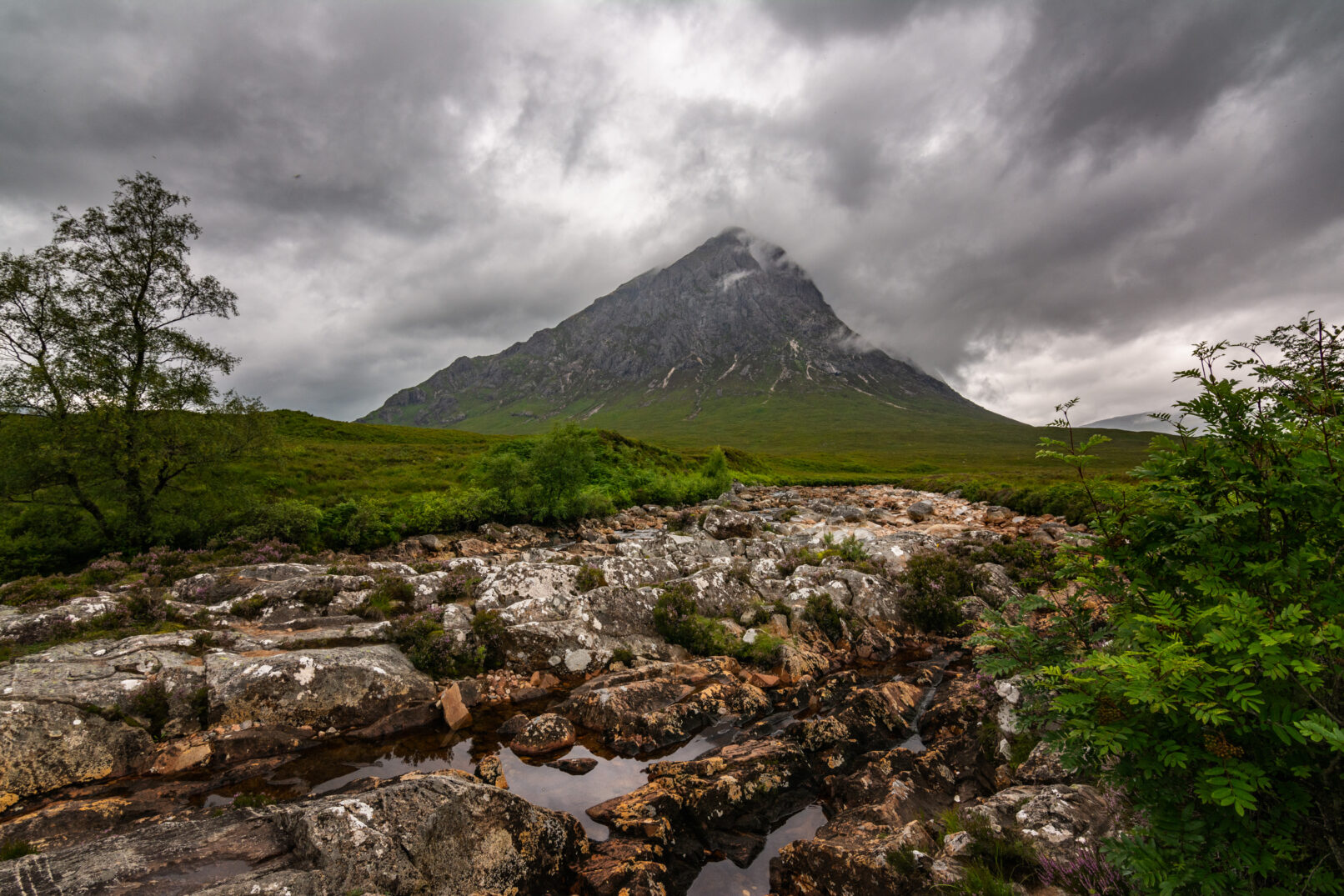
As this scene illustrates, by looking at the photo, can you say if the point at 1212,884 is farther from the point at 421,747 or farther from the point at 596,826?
the point at 421,747

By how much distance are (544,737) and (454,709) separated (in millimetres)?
2524

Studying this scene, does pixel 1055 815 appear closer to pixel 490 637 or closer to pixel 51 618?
pixel 490 637

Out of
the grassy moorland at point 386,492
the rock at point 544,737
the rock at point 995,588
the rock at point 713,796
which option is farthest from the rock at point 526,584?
the rock at point 995,588

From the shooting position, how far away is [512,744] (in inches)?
437

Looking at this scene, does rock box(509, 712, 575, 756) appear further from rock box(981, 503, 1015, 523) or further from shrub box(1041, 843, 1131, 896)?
rock box(981, 503, 1015, 523)

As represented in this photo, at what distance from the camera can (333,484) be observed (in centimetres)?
3919

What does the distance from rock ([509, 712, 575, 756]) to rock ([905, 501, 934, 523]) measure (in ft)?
127

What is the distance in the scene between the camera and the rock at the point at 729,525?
33750mm

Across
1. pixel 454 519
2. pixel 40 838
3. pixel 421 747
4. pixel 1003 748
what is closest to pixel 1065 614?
pixel 1003 748

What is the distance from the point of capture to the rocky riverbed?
21.6 feet

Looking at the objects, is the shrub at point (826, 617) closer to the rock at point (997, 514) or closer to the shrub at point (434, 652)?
the shrub at point (434, 652)

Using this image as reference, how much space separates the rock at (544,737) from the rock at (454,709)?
1547mm

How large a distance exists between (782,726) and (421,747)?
27.6 feet

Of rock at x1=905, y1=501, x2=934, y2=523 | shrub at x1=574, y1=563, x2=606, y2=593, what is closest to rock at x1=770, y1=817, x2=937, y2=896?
shrub at x1=574, y1=563, x2=606, y2=593
